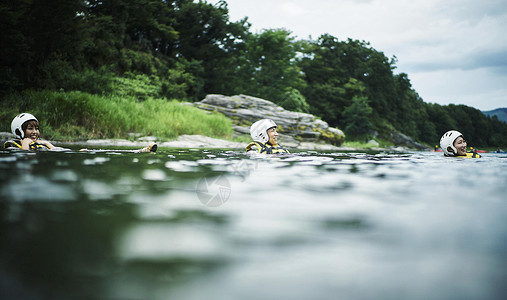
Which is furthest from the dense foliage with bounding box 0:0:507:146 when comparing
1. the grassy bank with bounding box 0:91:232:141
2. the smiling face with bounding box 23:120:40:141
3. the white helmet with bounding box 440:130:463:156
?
the white helmet with bounding box 440:130:463:156

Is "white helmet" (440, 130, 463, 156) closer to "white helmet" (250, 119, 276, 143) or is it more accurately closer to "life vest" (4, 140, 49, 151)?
"white helmet" (250, 119, 276, 143)

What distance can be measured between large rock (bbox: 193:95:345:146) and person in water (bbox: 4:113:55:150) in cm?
1224

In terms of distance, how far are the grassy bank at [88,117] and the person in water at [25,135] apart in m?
A: 4.08

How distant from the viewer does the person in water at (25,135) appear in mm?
6875

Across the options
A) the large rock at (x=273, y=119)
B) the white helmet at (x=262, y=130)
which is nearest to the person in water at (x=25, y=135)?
the white helmet at (x=262, y=130)

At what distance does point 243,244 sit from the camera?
Answer: 152 cm

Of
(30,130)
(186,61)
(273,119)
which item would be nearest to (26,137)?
(30,130)

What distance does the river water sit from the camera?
1130mm

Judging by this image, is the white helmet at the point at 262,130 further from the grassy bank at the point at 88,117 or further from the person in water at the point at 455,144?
the grassy bank at the point at 88,117

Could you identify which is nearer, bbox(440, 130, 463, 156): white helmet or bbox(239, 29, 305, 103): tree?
bbox(440, 130, 463, 156): white helmet

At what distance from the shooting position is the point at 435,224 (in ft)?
6.41

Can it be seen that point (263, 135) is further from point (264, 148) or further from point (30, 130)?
point (30, 130)

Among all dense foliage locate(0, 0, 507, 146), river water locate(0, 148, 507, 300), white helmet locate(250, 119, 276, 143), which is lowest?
river water locate(0, 148, 507, 300)

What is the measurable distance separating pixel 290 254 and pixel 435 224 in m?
1.08
